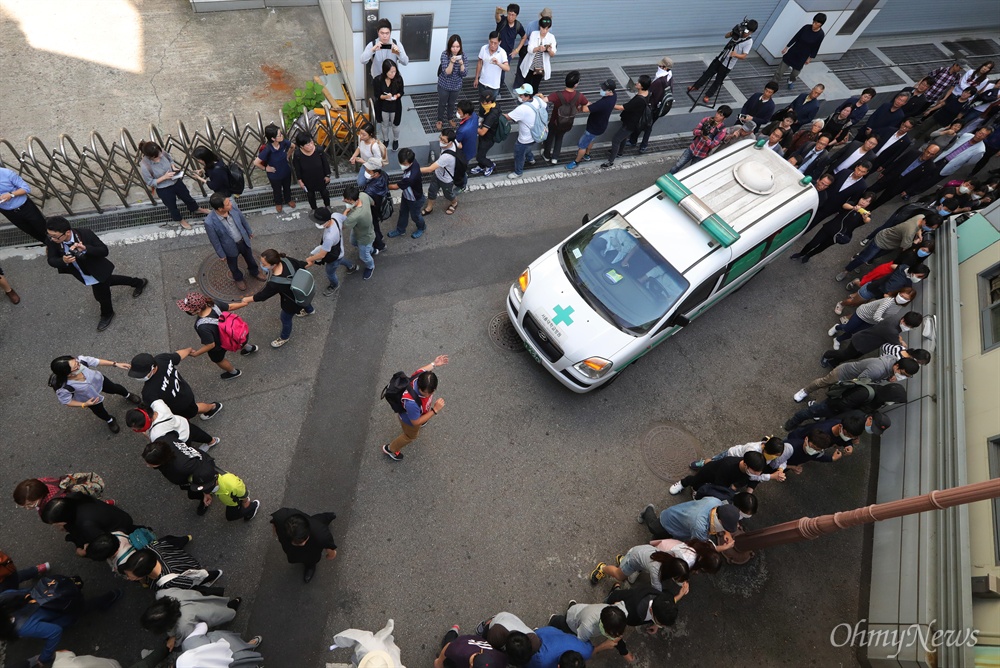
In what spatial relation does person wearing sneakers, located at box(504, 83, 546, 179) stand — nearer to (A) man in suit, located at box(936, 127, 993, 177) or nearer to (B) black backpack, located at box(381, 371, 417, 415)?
(B) black backpack, located at box(381, 371, 417, 415)

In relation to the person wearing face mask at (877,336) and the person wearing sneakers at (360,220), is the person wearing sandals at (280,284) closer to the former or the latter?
the person wearing sneakers at (360,220)

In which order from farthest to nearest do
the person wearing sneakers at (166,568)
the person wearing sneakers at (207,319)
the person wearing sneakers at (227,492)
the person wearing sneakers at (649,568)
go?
the person wearing sneakers at (207,319) → the person wearing sneakers at (227,492) → the person wearing sneakers at (649,568) → the person wearing sneakers at (166,568)

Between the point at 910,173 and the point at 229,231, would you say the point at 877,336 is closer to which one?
the point at 910,173

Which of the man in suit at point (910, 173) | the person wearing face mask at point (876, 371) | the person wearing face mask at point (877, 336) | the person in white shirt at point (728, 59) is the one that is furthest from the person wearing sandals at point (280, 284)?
the man in suit at point (910, 173)

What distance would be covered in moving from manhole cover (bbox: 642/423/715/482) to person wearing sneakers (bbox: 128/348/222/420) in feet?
18.0

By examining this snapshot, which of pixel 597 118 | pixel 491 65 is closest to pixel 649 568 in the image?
pixel 597 118

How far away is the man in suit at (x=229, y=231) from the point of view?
20.8 feet

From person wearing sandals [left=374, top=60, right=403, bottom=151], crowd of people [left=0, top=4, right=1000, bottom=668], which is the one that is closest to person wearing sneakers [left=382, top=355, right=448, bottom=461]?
crowd of people [left=0, top=4, right=1000, bottom=668]

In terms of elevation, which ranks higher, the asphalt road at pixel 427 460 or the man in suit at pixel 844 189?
the man in suit at pixel 844 189

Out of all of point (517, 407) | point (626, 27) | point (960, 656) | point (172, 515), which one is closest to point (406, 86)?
point (626, 27)

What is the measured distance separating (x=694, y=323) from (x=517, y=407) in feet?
10.9

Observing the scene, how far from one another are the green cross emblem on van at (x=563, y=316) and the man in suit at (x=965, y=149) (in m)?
7.65

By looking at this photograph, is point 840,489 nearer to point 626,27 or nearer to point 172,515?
point 172,515

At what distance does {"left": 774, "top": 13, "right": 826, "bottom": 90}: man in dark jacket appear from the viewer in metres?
11.3
